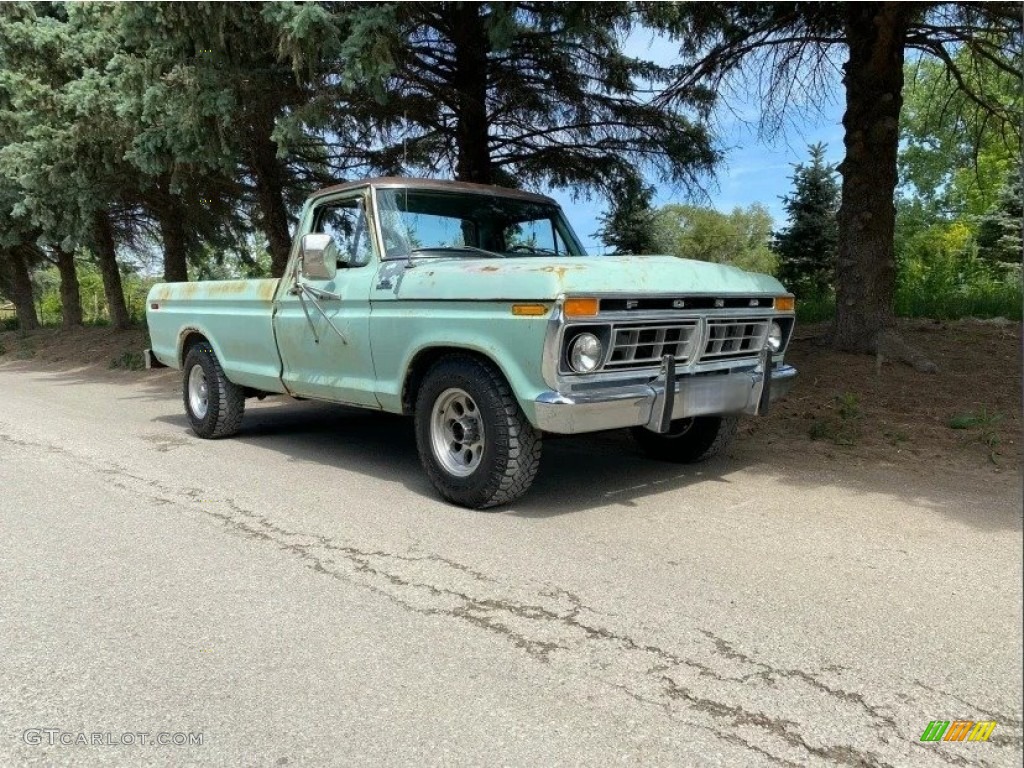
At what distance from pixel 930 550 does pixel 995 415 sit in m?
3.20

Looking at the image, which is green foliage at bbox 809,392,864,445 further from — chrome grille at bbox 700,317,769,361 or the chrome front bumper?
chrome grille at bbox 700,317,769,361

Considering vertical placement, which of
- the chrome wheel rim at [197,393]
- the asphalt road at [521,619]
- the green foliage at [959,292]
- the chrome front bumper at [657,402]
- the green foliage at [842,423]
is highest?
the green foliage at [959,292]

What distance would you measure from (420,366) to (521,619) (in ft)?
7.78

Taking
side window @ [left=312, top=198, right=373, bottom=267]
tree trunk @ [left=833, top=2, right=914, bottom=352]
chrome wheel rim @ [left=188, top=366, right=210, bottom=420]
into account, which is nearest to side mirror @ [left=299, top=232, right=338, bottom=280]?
side window @ [left=312, top=198, right=373, bottom=267]

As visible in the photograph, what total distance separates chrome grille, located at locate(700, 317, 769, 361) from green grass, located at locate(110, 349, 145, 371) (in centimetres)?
1357

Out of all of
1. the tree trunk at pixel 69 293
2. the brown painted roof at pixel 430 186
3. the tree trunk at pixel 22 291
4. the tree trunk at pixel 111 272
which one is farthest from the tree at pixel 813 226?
the tree trunk at pixel 22 291

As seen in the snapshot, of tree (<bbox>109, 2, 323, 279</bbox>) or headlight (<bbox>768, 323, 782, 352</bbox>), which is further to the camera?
tree (<bbox>109, 2, 323, 279</bbox>)

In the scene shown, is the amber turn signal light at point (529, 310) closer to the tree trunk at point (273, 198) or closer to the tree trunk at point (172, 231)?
the tree trunk at point (273, 198)

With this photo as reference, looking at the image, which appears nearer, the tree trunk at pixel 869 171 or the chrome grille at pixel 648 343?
the chrome grille at pixel 648 343

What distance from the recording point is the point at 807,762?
242 cm

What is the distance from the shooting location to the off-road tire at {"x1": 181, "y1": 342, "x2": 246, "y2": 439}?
7.46 metres

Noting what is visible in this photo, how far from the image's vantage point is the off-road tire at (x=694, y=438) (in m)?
5.99

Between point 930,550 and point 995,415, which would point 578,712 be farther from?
point 995,415

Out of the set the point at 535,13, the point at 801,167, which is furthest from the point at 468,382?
the point at 801,167
